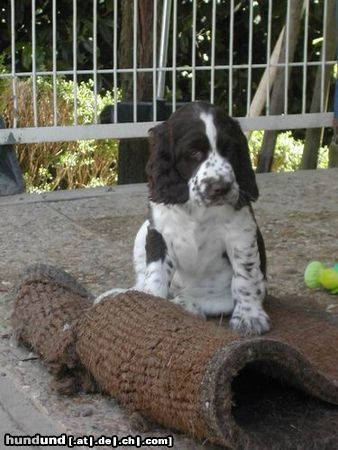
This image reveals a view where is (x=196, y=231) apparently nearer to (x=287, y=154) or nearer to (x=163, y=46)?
(x=163, y=46)

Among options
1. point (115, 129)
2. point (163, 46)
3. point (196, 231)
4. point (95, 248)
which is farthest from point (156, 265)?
point (163, 46)

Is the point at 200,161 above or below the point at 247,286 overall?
above

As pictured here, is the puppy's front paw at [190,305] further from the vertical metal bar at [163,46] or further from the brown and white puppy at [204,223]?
the vertical metal bar at [163,46]

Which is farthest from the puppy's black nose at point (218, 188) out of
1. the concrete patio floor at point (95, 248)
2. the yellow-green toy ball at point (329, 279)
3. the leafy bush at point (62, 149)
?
the leafy bush at point (62, 149)

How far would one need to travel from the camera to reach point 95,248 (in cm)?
662

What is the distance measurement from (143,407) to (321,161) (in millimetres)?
8234

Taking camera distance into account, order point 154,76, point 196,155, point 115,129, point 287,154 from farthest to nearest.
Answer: point 287,154
point 154,76
point 115,129
point 196,155

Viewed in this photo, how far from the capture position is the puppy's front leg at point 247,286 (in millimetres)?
5095

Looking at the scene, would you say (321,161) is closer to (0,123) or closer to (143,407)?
(0,123)

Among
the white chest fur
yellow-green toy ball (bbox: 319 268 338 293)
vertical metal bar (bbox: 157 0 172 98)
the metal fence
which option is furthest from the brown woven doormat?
vertical metal bar (bbox: 157 0 172 98)

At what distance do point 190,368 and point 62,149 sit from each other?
22.8 feet

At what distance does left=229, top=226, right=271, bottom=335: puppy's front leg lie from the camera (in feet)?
16.7

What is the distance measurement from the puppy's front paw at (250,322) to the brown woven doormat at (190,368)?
11 cm

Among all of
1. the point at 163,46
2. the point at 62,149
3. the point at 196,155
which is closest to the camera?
the point at 196,155
